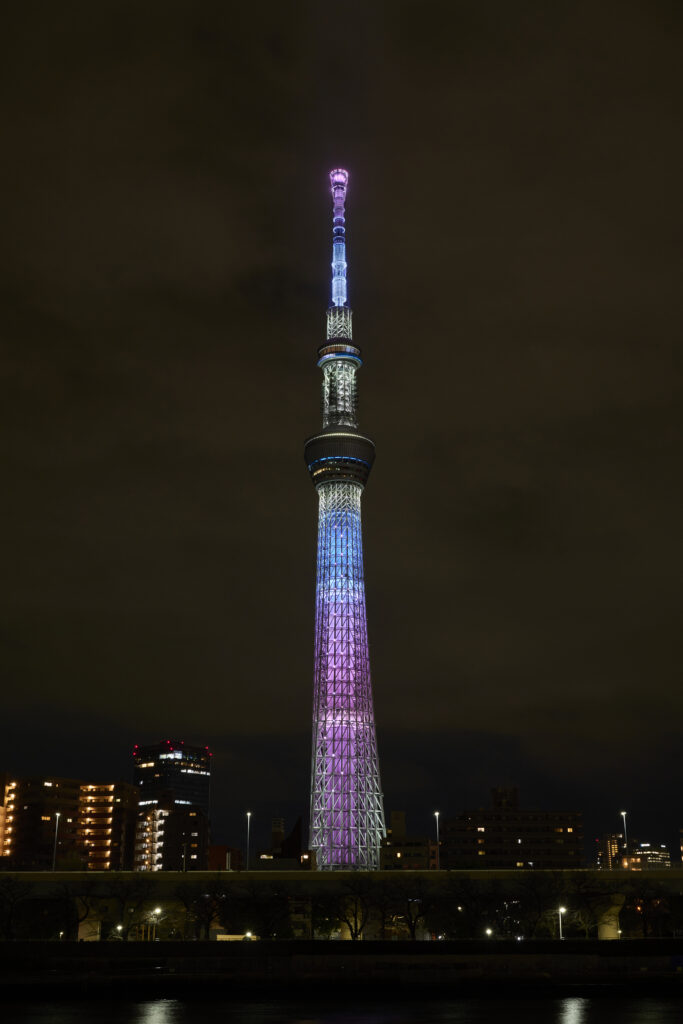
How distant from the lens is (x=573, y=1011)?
229 ft

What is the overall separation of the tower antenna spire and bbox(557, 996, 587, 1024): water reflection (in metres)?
122

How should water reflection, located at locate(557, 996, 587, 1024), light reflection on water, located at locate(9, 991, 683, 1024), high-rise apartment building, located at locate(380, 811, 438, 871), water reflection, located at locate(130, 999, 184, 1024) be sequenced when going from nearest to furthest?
water reflection, located at locate(557, 996, 587, 1024) < light reflection on water, located at locate(9, 991, 683, 1024) < water reflection, located at locate(130, 999, 184, 1024) < high-rise apartment building, located at locate(380, 811, 438, 871)

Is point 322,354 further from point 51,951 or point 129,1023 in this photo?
point 129,1023

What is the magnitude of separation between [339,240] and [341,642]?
210 ft

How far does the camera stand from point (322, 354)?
573 feet

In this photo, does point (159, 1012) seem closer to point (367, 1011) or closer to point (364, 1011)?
point (364, 1011)

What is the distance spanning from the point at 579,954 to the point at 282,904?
92.2 feet

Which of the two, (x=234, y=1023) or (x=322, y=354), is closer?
(x=234, y=1023)

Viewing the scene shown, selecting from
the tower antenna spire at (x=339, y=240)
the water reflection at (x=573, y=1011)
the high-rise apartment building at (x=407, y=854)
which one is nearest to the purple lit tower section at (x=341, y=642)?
the tower antenna spire at (x=339, y=240)

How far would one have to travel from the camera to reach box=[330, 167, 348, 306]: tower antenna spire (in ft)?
584

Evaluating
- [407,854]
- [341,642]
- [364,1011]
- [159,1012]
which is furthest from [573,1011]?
[407,854]

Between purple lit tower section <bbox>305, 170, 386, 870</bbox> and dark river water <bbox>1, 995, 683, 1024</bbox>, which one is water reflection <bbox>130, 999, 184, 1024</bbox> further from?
purple lit tower section <bbox>305, 170, 386, 870</bbox>

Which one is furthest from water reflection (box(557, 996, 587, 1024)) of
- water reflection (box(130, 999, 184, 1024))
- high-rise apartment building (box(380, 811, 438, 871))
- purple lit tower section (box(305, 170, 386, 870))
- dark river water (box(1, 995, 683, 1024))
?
high-rise apartment building (box(380, 811, 438, 871))

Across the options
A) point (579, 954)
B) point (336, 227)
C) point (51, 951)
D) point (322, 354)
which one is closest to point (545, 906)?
point (579, 954)
